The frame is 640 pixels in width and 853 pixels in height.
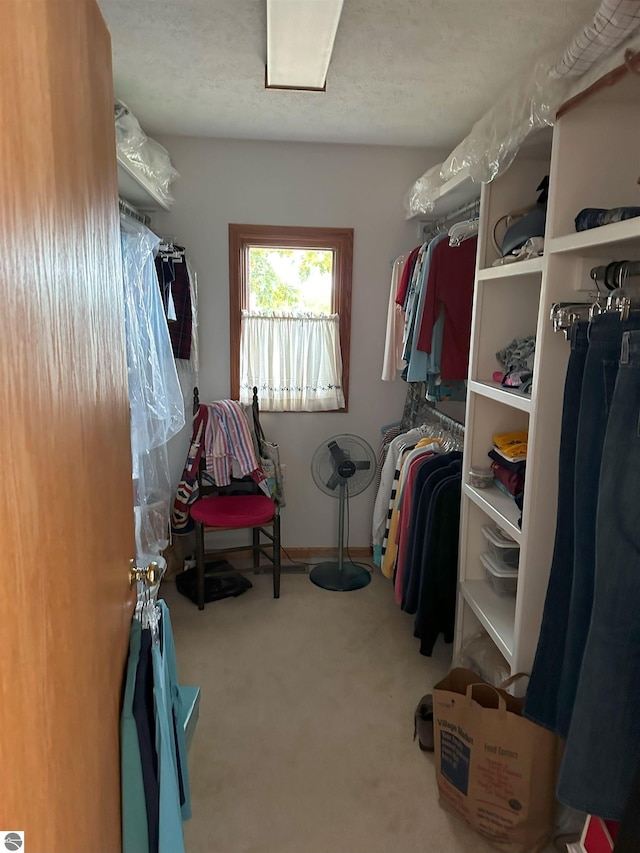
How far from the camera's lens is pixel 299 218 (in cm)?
340

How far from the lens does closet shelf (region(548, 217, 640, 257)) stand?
134 cm

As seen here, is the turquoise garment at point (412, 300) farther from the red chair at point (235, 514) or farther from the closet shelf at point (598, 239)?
the closet shelf at point (598, 239)

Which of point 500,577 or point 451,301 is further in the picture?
point 451,301

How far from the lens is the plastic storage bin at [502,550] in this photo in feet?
7.26

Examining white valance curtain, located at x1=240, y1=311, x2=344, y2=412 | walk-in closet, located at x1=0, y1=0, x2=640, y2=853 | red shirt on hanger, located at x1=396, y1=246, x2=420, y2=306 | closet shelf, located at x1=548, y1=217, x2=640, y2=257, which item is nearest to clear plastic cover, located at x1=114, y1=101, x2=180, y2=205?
walk-in closet, located at x1=0, y1=0, x2=640, y2=853

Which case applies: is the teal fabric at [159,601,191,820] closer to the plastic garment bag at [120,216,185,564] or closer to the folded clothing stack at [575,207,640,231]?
the plastic garment bag at [120,216,185,564]

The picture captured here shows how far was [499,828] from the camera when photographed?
1.69m

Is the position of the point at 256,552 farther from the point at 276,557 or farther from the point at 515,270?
the point at 515,270

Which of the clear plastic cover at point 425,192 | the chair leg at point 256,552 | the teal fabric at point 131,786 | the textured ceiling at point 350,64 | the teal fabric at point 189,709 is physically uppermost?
the textured ceiling at point 350,64

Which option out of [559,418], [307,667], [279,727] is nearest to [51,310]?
[559,418]

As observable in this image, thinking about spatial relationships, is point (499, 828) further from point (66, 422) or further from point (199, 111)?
point (199, 111)

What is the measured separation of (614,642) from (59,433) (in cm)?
120

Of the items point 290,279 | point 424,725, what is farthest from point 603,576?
point 290,279

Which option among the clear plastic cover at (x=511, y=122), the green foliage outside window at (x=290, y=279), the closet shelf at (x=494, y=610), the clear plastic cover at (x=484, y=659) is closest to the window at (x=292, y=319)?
the green foliage outside window at (x=290, y=279)
